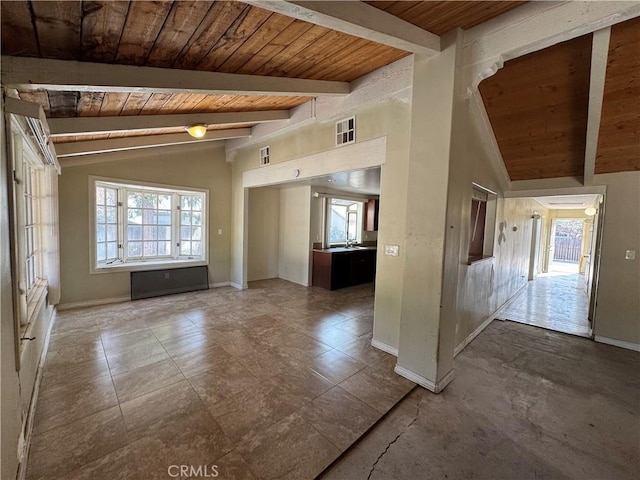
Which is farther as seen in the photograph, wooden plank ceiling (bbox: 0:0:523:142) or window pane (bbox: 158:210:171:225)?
window pane (bbox: 158:210:171:225)

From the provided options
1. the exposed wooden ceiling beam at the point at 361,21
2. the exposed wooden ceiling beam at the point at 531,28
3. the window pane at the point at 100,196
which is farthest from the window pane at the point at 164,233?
the exposed wooden ceiling beam at the point at 531,28

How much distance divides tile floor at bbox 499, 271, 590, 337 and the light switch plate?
A: 2.85 metres

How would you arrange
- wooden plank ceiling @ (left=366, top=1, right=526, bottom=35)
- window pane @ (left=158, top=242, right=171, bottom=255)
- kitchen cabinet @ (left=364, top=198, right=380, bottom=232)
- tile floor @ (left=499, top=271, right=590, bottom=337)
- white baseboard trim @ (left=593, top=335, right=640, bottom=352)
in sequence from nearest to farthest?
1. wooden plank ceiling @ (left=366, top=1, right=526, bottom=35)
2. white baseboard trim @ (left=593, top=335, right=640, bottom=352)
3. tile floor @ (left=499, top=271, right=590, bottom=337)
4. window pane @ (left=158, top=242, right=171, bottom=255)
5. kitchen cabinet @ (left=364, top=198, right=380, bottom=232)

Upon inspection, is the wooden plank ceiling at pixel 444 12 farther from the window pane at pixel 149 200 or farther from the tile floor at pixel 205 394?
the window pane at pixel 149 200

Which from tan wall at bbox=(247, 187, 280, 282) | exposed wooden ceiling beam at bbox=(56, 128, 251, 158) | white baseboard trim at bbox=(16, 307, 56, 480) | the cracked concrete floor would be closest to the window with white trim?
exposed wooden ceiling beam at bbox=(56, 128, 251, 158)

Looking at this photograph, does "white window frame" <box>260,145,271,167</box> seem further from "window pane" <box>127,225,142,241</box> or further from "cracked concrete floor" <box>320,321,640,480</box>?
"cracked concrete floor" <box>320,321,640,480</box>

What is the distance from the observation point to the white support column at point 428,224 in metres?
2.21

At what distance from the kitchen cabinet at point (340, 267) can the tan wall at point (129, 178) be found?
202cm

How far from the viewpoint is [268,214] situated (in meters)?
6.41

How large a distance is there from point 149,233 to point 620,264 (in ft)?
23.8

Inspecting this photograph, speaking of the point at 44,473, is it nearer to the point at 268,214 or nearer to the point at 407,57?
the point at 407,57

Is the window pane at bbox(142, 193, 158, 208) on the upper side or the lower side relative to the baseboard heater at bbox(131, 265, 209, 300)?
upper

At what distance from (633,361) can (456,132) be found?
344cm

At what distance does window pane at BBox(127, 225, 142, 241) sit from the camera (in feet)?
15.5
